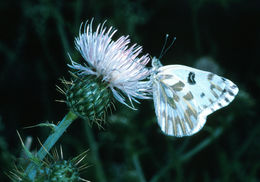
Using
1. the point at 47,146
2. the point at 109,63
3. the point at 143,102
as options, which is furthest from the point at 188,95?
the point at 143,102

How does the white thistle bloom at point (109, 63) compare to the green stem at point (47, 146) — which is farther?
the white thistle bloom at point (109, 63)

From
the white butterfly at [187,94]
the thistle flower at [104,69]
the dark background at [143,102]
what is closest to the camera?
the thistle flower at [104,69]

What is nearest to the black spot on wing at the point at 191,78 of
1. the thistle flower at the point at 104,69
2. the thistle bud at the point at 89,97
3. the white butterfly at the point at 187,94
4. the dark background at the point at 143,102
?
the white butterfly at the point at 187,94

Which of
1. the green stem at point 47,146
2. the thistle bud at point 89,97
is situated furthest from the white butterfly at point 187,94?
the green stem at point 47,146

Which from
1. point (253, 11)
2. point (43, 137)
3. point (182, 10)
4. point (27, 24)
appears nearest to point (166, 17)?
point (182, 10)

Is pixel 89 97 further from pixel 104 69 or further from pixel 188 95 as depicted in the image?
pixel 188 95

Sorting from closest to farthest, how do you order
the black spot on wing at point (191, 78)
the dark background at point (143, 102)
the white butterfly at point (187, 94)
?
the white butterfly at point (187, 94) < the black spot on wing at point (191, 78) < the dark background at point (143, 102)

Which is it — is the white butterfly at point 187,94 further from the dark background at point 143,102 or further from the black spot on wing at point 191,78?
the dark background at point 143,102

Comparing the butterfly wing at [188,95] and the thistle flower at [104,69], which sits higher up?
the thistle flower at [104,69]

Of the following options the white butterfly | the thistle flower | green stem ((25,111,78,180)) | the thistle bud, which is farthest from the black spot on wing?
green stem ((25,111,78,180))
